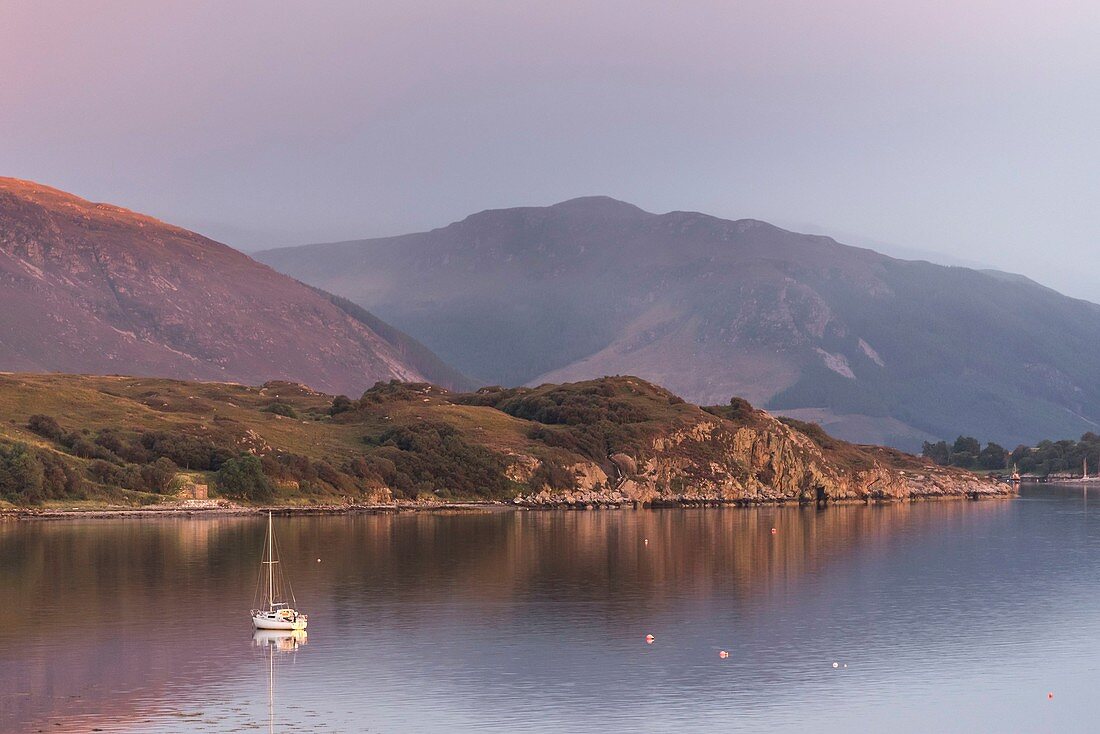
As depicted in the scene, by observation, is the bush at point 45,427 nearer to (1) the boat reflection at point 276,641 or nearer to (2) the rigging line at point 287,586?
(2) the rigging line at point 287,586

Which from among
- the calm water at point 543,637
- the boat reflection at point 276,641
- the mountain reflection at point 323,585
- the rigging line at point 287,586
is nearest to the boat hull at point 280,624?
the boat reflection at point 276,641

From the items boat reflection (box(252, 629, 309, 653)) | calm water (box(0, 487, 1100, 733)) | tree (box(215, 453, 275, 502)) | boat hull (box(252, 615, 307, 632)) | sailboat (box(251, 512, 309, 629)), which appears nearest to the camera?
calm water (box(0, 487, 1100, 733))

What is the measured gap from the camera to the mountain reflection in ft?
175

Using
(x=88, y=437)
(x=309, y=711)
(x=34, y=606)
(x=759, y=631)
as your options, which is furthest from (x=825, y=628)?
(x=88, y=437)

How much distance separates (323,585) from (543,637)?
24190 mm

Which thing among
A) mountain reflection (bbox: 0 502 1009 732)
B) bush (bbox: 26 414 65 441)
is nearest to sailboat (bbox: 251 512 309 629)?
mountain reflection (bbox: 0 502 1009 732)

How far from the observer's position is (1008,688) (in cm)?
5250

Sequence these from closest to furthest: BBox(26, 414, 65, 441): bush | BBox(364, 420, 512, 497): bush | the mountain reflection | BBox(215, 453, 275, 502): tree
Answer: the mountain reflection
BBox(26, 414, 65, 441): bush
BBox(215, 453, 275, 502): tree
BBox(364, 420, 512, 497): bush

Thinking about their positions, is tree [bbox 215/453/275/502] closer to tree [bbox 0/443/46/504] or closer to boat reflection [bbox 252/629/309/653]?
tree [bbox 0/443/46/504]

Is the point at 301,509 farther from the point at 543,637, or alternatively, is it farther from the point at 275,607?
the point at 543,637

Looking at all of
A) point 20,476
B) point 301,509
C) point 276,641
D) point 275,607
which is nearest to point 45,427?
point 20,476

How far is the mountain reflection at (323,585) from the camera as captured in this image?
53.3 metres

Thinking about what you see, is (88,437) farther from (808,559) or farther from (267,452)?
(808,559)

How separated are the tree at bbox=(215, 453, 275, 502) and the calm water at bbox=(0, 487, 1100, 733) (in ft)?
118
